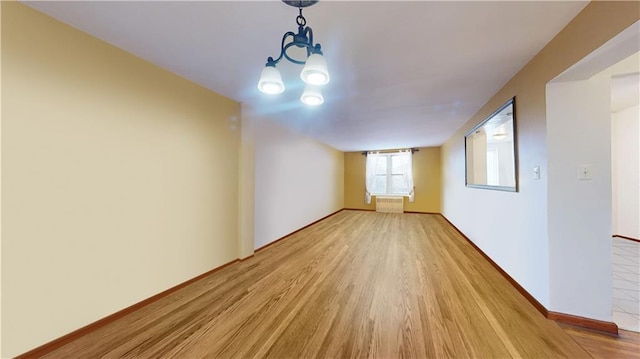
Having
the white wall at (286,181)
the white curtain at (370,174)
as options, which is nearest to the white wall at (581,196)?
the white wall at (286,181)

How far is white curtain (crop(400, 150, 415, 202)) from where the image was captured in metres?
6.95

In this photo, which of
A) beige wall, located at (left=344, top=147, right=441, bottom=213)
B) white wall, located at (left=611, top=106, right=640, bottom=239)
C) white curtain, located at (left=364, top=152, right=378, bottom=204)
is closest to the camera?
white wall, located at (left=611, top=106, right=640, bottom=239)

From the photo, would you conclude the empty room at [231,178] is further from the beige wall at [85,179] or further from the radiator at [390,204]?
the radiator at [390,204]

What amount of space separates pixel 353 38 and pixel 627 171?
545cm

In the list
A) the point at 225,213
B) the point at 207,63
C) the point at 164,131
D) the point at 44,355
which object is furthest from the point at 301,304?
the point at 207,63

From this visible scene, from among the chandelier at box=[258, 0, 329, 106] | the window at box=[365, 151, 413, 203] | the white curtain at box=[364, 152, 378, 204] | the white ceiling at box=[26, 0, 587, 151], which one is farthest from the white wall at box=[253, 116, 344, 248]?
the chandelier at box=[258, 0, 329, 106]

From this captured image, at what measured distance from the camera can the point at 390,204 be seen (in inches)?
280

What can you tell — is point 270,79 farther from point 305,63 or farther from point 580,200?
point 580,200

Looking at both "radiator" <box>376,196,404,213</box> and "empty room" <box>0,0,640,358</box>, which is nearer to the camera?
"empty room" <box>0,0,640,358</box>

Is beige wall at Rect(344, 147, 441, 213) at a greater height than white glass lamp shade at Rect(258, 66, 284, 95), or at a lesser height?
lesser

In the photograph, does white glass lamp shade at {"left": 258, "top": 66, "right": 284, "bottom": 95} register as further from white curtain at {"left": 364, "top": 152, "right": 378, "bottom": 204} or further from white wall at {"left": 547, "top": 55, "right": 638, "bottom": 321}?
white curtain at {"left": 364, "top": 152, "right": 378, "bottom": 204}

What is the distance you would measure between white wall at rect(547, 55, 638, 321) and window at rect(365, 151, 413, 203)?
5.39m

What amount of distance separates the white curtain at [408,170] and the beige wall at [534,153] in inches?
154

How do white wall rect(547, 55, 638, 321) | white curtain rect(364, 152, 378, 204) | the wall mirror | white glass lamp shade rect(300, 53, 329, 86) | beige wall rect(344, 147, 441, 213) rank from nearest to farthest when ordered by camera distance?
white glass lamp shade rect(300, 53, 329, 86), white wall rect(547, 55, 638, 321), the wall mirror, beige wall rect(344, 147, 441, 213), white curtain rect(364, 152, 378, 204)
